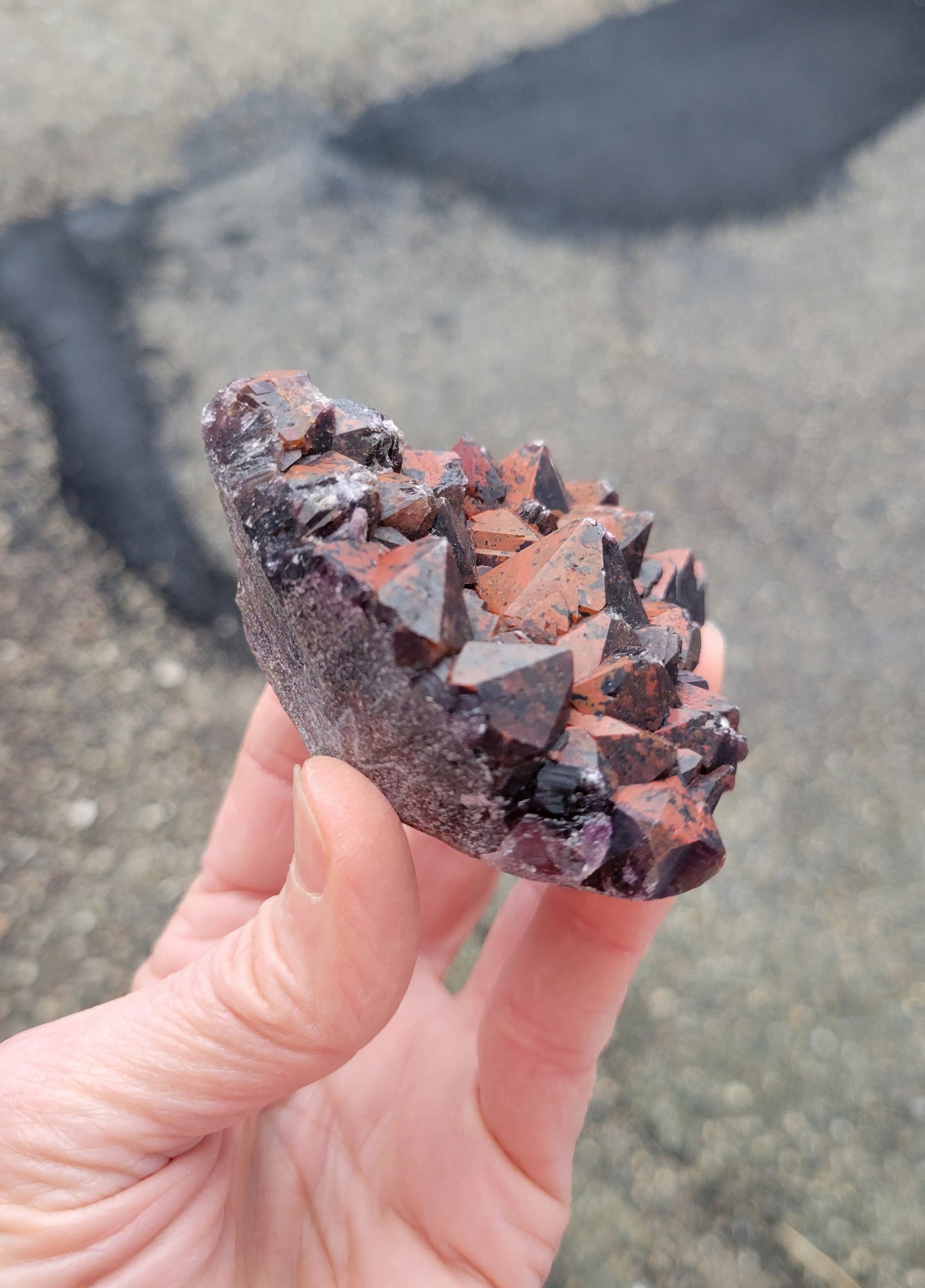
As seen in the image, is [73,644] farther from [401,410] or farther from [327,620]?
[327,620]

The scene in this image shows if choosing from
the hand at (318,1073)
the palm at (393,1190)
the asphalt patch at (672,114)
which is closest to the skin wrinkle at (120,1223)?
the hand at (318,1073)

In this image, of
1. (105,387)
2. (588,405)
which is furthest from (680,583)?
(105,387)

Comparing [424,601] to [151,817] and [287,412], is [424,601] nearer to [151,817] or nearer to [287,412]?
[287,412]

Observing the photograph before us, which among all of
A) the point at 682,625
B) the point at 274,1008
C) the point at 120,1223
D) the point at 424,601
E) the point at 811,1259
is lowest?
the point at 811,1259

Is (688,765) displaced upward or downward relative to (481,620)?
downward

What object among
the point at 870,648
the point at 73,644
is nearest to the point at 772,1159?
the point at 870,648

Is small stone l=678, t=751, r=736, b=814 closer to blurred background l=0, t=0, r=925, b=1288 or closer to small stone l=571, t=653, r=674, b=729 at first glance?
small stone l=571, t=653, r=674, b=729

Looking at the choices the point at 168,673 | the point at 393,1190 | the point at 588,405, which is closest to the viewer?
the point at 393,1190
